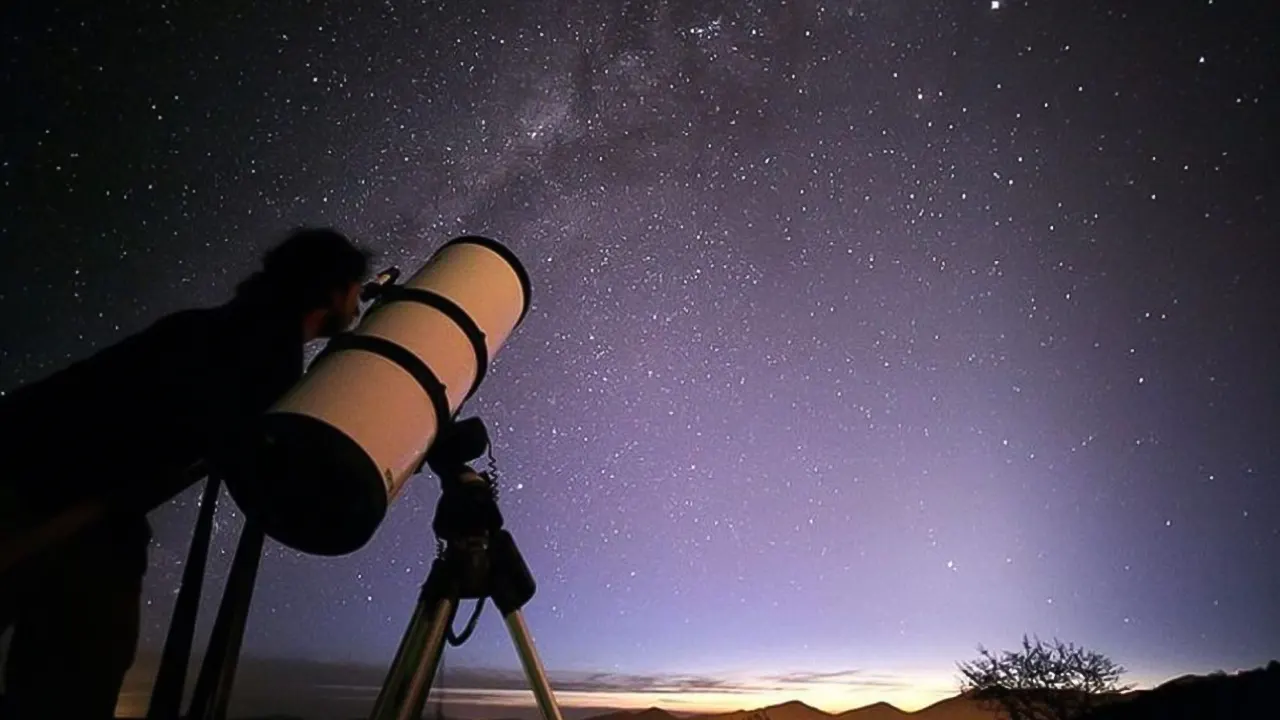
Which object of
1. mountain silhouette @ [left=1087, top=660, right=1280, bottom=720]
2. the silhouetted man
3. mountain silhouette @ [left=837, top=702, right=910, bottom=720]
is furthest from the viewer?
mountain silhouette @ [left=837, top=702, right=910, bottom=720]

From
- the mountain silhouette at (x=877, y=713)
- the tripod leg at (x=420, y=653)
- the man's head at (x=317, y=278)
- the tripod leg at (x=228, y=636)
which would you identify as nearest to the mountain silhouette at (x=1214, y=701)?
the tripod leg at (x=420, y=653)

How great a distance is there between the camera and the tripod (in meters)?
2.22

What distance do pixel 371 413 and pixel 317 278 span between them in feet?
1.92

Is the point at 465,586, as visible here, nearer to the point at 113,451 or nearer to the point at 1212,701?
the point at 113,451

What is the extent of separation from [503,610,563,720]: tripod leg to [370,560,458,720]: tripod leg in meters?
0.17

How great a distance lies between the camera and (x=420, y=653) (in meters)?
2.22

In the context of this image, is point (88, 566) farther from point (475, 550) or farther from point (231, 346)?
point (475, 550)

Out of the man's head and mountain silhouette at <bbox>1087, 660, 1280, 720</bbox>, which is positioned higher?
the man's head

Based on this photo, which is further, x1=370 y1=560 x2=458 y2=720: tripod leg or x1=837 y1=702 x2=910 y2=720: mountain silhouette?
x1=837 y1=702 x2=910 y2=720: mountain silhouette

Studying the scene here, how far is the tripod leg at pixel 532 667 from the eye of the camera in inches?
93.0

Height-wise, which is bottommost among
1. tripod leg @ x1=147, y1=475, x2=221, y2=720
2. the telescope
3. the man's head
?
tripod leg @ x1=147, y1=475, x2=221, y2=720

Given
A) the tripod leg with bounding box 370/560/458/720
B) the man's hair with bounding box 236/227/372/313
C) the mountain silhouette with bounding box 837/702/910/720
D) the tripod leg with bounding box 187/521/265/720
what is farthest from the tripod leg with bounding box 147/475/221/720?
the mountain silhouette with bounding box 837/702/910/720

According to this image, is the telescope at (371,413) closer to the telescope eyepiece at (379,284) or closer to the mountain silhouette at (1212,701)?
the telescope eyepiece at (379,284)

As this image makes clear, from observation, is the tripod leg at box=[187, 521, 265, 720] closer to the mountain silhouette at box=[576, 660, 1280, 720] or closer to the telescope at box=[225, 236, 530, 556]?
the telescope at box=[225, 236, 530, 556]
